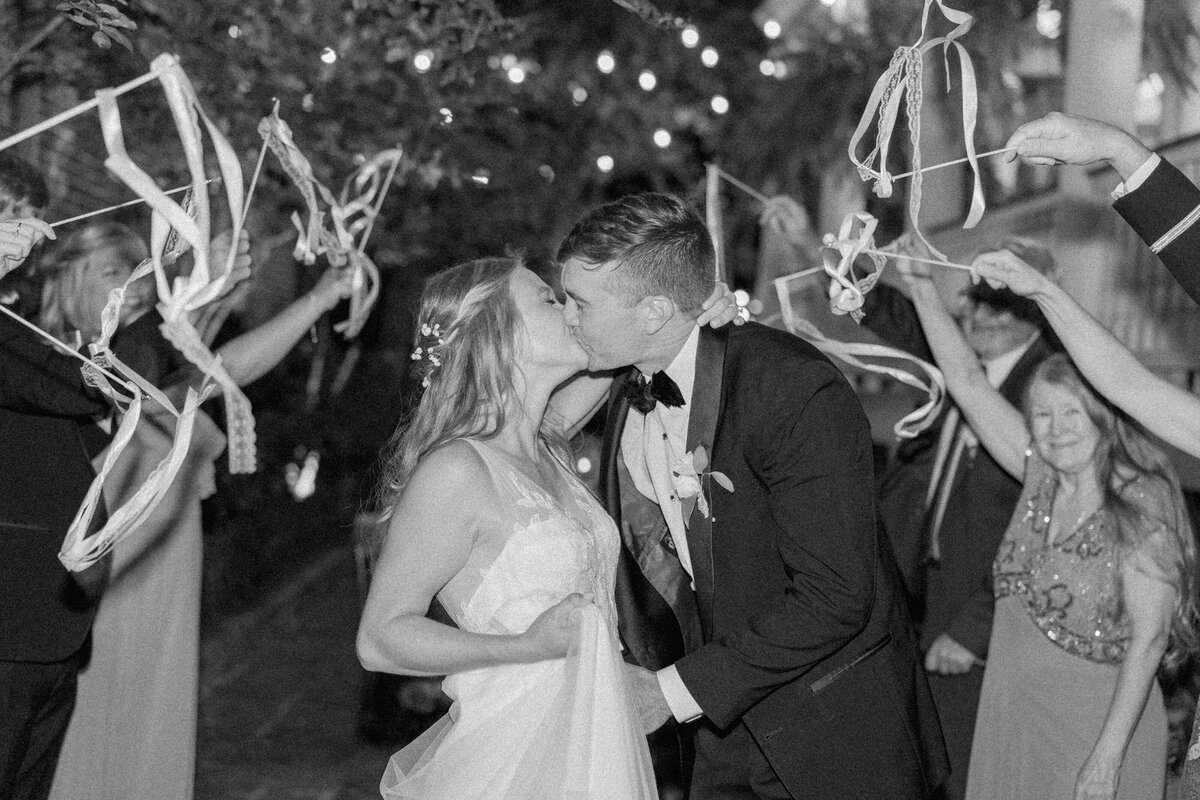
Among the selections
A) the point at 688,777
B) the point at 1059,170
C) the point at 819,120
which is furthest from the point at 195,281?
the point at 819,120

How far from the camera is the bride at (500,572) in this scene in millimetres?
2613

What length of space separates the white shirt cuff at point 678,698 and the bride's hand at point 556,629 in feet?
1.12

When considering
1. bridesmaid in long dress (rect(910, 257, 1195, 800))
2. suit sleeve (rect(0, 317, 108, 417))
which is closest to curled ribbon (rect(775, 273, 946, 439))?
bridesmaid in long dress (rect(910, 257, 1195, 800))

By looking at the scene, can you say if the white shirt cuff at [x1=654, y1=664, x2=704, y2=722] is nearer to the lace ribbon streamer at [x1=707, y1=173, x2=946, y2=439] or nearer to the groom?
the groom

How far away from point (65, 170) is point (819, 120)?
5569 millimetres

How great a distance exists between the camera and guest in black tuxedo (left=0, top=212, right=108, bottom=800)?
343 centimetres

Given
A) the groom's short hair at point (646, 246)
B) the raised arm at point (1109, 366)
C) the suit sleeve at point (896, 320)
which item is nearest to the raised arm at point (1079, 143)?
the raised arm at point (1109, 366)

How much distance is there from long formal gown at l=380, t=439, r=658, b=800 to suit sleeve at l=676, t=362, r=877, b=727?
256 mm

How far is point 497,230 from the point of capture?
10844 mm

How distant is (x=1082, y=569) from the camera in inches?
144

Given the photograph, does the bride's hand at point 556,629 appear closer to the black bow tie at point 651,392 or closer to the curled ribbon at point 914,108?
the black bow tie at point 651,392

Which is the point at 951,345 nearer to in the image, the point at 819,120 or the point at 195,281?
the point at 195,281

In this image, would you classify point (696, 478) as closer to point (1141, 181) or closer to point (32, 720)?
point (1141, 181)

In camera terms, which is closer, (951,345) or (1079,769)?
(1079,769)
